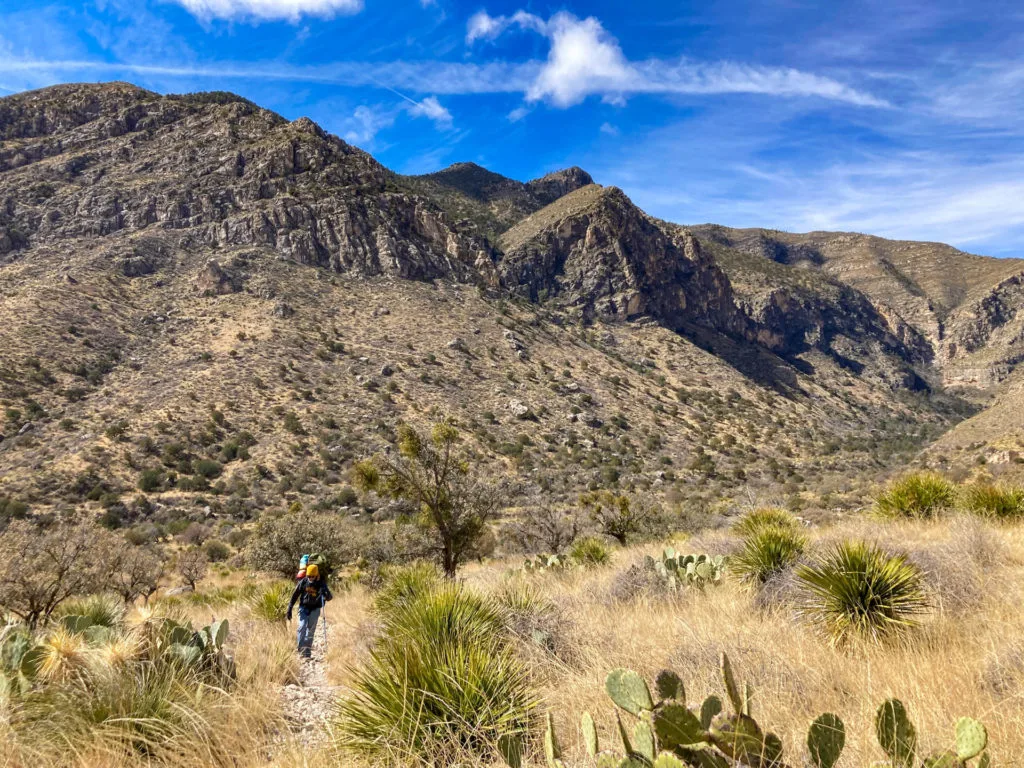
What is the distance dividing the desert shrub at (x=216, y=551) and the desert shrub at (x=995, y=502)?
88.5ft

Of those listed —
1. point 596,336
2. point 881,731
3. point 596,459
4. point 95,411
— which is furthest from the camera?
point 596,336

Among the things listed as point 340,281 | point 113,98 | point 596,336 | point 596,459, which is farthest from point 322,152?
point 596,459

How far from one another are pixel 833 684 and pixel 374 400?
38820mm

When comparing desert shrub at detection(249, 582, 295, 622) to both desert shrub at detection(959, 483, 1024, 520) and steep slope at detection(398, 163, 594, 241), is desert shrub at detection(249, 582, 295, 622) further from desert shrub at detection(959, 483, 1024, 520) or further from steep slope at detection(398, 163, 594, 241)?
steep slope at detection(398, 163, 594, 241)

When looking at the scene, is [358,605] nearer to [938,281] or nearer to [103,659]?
[103,659]

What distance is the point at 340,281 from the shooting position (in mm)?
56688

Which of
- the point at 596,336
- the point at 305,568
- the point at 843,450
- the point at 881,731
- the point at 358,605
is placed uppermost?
the point at 596,336

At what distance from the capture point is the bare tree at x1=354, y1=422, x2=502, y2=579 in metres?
12.9

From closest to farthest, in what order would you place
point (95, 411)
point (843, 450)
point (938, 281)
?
point (95, 411) < point (843, 450) < point (938, 281)

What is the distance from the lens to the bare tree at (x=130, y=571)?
48.7 feet

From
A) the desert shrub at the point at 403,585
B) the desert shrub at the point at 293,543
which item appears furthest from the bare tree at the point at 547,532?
the desert shrub at the point at 403,585

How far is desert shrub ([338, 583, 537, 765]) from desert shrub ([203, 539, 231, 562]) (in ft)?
80.1

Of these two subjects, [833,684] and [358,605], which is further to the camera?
[358,605]

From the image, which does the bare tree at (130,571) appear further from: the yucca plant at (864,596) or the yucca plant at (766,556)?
the yucca plant at (864,596)
